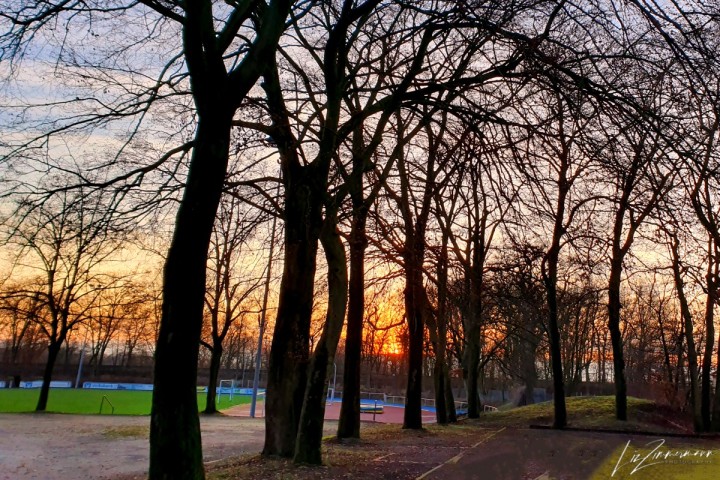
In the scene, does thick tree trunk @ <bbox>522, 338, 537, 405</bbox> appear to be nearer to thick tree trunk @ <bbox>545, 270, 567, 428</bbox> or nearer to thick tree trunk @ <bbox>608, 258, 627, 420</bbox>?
thick tree trunk @ <bbox>608, 258, 627, 420</bbox>

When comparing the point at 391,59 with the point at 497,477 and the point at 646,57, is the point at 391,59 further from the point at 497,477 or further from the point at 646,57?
the point at 497,477

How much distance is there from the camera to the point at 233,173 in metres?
10.7

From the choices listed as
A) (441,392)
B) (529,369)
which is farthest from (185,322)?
(529,369)

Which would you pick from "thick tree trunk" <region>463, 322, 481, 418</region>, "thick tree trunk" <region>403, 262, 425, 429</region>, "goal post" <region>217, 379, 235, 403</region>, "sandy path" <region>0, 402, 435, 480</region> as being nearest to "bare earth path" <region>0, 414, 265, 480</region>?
"sandy path" <region>0, 402, 435, 480</region>

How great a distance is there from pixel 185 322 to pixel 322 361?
13.6 ft

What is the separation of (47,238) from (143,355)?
3321 inches

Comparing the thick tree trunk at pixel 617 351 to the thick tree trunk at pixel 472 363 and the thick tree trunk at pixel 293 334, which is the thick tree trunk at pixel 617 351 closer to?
the thick tree trunk at pixel 472 363

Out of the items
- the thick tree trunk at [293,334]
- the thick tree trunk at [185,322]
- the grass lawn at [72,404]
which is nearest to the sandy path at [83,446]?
the thick tree trunk at [293,334]

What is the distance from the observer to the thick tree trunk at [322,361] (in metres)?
9.37

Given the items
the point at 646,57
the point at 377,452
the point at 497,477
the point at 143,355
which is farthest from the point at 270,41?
the point at 143,355

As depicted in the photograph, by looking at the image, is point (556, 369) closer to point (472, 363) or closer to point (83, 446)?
point (472, 363)

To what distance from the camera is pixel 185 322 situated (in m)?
5.92

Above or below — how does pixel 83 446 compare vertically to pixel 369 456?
below

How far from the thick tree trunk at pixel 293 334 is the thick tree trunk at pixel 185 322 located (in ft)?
12.3
